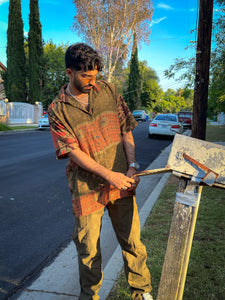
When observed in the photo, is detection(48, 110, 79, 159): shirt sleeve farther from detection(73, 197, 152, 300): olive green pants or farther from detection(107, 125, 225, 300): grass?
detection(107, 125, 225, 300): grass

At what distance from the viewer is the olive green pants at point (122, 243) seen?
Result: 2037mm

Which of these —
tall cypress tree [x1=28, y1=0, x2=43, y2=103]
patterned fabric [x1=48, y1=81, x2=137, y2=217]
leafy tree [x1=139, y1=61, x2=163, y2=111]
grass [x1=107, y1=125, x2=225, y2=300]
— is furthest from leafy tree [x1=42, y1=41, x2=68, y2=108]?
patterned fabric [x1=48, y1=81, x2=137, y2=217]

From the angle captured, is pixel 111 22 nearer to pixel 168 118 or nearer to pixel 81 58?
pixel 168 118

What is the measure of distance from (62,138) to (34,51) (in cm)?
3241

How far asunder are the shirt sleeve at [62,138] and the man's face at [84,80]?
0.85ft

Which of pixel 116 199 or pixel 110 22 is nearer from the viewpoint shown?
pixel 116 199

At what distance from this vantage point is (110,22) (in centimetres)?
3288

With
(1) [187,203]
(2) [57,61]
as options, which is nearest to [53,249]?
(1) [187,203]

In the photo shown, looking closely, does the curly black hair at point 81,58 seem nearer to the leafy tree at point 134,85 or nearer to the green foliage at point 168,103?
the leafy tree at point 134,85

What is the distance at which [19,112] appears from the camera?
1101 inches

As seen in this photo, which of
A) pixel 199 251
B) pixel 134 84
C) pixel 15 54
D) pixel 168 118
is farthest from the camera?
pixel 134 84

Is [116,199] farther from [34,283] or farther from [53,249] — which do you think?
[53,249]

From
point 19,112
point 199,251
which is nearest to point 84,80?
point 199,251

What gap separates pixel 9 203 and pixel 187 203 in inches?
157
